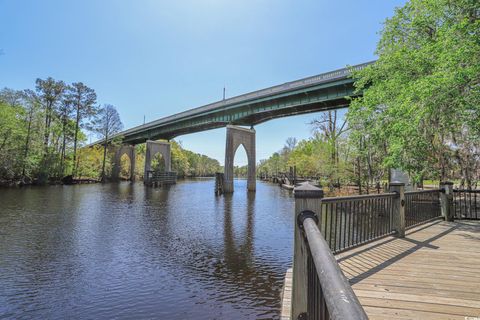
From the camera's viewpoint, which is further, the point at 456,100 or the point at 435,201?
the point at 435,201

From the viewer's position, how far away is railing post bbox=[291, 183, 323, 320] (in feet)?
6.76

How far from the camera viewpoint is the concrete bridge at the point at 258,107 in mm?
22125

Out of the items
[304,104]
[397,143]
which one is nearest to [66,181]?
[304,104]

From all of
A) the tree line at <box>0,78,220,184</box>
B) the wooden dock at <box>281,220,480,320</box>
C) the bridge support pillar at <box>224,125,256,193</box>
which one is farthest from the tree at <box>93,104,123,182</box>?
the wooden dock at <box>281,220,480,320</box>

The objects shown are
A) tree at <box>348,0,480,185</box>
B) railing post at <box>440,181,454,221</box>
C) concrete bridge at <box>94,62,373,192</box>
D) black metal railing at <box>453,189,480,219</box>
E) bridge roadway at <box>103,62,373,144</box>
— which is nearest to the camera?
tree at <box>348,0,480,185</box>

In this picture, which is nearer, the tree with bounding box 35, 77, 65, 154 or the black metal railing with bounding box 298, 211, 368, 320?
the black metal railing with bounding box 298, 211, 368, 320

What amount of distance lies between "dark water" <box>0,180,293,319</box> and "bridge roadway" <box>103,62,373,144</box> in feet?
40.6

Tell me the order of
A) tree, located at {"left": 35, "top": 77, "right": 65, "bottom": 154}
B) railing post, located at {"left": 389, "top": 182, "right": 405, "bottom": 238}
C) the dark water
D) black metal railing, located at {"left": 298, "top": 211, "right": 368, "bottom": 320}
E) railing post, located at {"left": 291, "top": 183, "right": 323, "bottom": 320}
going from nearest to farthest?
black metal railing, located at {"left": 298, "top": 211, "right": 368, "bottom": 320} → railing post, located at {"left": 291, "top": 183, "right": 323, "bottom": 320} → the dark water → railing post, located at {"left": 389, "top": 182, "right": 405, "bottom": 238} → tree, located at {"left": 35, "top": 77, "right": 65, "bottom": 154}

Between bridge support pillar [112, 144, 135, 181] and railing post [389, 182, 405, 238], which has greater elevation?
bridge support pillar [112, 144, 135, 181]

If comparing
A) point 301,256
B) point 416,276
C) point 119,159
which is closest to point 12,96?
point 119,159

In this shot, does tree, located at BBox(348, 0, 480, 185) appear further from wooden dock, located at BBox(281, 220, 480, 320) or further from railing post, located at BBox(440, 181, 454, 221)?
wooden dock, located at BBox(281, 220, 480, 320)

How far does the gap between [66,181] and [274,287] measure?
3988 centimetres

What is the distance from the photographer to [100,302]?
4.83 meters

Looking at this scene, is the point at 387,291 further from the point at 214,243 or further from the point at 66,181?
the point at 66,181
